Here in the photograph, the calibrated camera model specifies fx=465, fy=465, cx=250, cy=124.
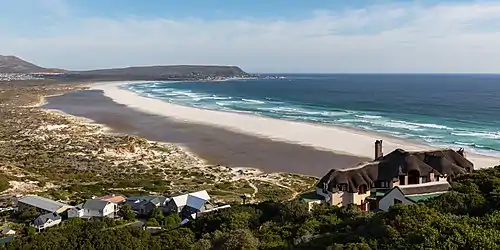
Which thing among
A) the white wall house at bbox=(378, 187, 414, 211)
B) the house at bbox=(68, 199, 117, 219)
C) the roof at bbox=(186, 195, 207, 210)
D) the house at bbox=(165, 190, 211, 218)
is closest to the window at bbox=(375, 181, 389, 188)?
the white wall house at bbox=(378, 187, 414, 211)

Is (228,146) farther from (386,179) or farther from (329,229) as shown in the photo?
(329,229)

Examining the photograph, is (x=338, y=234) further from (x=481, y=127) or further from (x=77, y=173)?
(x=481, y=127)

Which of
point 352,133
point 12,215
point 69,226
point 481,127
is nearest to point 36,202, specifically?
point 12,215

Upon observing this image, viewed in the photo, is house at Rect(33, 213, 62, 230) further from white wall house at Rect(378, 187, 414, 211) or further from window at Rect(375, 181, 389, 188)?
window at Rect(375, 181, 389, 188)

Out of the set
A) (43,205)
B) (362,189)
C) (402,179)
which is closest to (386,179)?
(402,179)

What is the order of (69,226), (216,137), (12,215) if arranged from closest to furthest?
(69,226) < (12,215) < (216,137)
